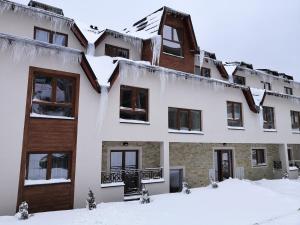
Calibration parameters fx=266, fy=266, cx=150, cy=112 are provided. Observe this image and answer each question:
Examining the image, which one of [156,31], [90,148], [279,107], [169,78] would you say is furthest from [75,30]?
[279,107]

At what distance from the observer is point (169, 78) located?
15305 mm

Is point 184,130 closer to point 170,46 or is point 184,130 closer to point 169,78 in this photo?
point 169,78

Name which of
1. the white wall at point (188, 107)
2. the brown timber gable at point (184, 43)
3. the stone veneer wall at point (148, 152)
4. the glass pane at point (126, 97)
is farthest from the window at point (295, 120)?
the glass pane at point (126, 97)

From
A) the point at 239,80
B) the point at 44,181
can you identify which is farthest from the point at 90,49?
the point at 239,80

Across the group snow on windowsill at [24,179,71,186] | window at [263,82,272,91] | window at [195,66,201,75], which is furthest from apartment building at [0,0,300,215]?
window at [263,82,272,91]

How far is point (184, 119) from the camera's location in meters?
16.2

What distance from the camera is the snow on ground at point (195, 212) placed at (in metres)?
9.38

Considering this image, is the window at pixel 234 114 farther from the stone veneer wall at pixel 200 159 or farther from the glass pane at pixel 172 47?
the glass pane at pixel 172 47

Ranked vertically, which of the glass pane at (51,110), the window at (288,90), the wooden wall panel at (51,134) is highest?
the window at (288,90)

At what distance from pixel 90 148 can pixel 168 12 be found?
10.4 metres

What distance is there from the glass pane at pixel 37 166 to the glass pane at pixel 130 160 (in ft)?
15.6

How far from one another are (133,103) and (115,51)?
168 inches

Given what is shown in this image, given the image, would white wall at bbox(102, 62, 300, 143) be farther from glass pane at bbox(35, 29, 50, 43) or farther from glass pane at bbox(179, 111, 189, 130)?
glass pane at bbox(35, 29, 50, 43)

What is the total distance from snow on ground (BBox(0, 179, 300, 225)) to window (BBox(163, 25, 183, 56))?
29.1ft
